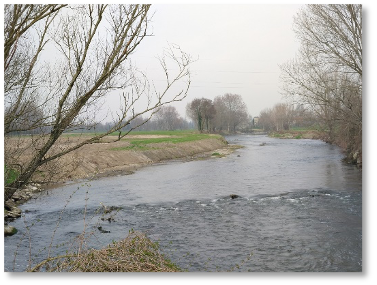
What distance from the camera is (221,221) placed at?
14023 mm

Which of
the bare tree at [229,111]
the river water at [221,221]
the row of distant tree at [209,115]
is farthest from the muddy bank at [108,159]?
the bare tree at [229,111]

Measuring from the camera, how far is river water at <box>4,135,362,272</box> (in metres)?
10.0

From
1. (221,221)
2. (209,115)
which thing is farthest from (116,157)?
(209,115)

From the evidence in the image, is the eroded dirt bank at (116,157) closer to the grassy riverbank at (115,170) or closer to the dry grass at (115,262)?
the grassy riverbank at (115,170)

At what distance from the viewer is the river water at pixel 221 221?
10031 mm

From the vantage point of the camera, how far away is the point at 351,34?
23.4 meters

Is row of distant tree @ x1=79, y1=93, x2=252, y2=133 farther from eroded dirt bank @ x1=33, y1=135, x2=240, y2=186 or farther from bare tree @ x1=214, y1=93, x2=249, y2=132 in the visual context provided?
eroded dirt bank @ x1=33, y1=135, x2=240, y2=186

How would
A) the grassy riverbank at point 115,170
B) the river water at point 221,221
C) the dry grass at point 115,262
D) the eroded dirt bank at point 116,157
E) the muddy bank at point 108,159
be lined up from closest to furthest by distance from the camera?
the dry grass at point 115,262, the grassy riverbank at point 115,170, the river water at point 221,221, the muddy bank at point 108,159, the eroded dirt bank at point 116,157

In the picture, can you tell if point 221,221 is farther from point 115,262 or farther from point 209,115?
point 209,115

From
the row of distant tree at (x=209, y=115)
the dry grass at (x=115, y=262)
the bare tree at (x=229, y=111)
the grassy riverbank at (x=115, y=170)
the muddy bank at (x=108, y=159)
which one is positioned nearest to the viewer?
the dry grass at (x=115, y=262)

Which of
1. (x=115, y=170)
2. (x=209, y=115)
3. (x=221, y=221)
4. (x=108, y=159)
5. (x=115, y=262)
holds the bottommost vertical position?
(x=221, y=221)
